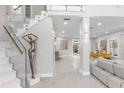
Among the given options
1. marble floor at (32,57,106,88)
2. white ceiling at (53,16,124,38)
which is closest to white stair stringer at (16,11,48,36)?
white ceiling at (53,16,124,38)

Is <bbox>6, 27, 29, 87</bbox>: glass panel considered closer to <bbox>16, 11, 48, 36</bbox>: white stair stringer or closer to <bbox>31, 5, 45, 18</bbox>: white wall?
<bbox>16, 11, 48, 36</bbox>: white stair stringer

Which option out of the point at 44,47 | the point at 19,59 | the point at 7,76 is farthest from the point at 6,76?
the point at 44,47

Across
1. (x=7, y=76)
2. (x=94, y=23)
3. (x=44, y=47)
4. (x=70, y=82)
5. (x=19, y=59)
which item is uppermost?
(x=94, y=23)

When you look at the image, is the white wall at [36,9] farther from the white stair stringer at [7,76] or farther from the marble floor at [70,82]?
the white stair stringer at [7,76]

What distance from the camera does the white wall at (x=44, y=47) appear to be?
5818 millimetres

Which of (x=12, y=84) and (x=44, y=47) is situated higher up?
(x=44, y=47)

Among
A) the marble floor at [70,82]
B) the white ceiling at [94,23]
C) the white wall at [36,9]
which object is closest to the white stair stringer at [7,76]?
the marble floor at [70,82]

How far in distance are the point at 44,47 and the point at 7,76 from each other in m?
2.65

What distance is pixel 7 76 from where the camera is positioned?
3.39m

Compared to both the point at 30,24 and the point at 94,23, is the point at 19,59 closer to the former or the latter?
the point at 30,24

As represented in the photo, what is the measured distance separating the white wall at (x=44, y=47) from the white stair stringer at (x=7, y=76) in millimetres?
1891
